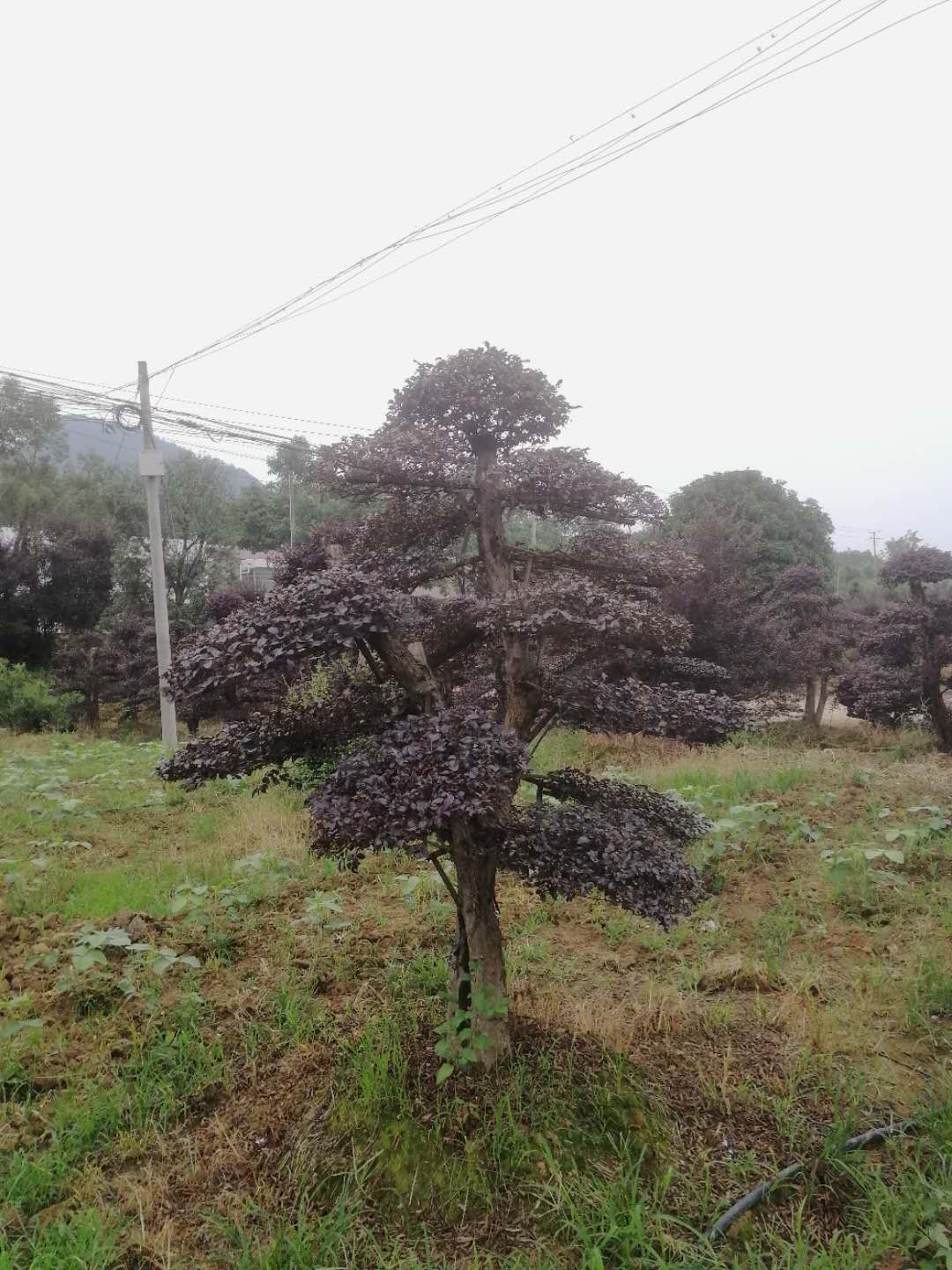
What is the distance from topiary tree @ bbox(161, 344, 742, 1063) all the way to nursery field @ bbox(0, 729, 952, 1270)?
1.52 feet

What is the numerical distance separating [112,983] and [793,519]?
687 inches

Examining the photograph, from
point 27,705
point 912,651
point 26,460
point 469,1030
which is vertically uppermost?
point 26,460

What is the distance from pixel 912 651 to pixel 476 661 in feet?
31.5

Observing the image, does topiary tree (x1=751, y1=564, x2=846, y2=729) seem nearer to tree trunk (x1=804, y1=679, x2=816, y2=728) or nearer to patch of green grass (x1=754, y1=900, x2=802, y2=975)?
tree trunk (x1=804, y1=679, x2=816, y2=728)

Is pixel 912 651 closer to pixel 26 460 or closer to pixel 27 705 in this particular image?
pixel 27 705

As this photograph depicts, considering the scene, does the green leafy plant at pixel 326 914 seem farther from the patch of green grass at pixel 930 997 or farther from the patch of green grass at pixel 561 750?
the patch of green grass at pixel 561 750

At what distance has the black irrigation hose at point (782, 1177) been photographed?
2.11m

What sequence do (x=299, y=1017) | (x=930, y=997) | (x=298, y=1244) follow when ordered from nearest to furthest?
(x=298, y=1244) → (x=299, y=1017) → (x=930, y=997)

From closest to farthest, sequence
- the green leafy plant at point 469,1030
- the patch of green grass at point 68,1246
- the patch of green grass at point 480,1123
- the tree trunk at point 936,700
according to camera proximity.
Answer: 1. the patch of green grass at point 68,1246
2. the patch of green grass at point 480,1123
3. the green leafy plant at point 469,1030
4. the tree trunk at point 936,700

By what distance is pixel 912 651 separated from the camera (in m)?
10.6

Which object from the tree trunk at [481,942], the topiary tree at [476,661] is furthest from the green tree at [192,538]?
the tree trunk at [481,942]

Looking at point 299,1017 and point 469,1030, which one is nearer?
point 469,1030

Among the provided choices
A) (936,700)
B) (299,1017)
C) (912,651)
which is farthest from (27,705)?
(936,700)

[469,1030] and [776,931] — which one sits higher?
[469,1030]
